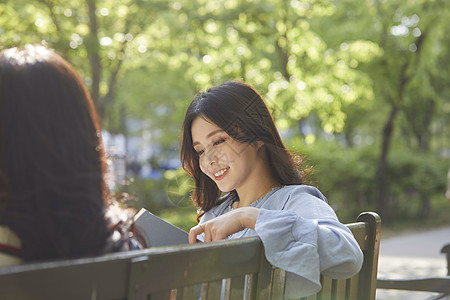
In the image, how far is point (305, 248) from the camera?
1660mm

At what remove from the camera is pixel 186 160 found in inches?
99.7

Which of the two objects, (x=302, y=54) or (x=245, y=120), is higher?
(x=302, y=54)

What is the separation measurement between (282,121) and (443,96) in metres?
10.7

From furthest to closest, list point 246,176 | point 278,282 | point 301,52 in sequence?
point 301,52, point 246,176, point 278,282

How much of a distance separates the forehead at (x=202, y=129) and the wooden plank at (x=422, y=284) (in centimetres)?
126

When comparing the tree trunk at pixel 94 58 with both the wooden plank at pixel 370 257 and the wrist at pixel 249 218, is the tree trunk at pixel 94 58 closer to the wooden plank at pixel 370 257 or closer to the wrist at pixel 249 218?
the wooden plank at pixel 370 257

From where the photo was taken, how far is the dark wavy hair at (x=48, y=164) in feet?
3.92

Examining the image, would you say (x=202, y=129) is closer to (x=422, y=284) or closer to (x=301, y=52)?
(x=422, y=284)

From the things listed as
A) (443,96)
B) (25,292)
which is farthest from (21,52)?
(443,96)

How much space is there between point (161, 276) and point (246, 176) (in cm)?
108

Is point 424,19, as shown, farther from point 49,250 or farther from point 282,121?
point 49,250

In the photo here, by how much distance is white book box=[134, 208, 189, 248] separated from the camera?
2.03 metres

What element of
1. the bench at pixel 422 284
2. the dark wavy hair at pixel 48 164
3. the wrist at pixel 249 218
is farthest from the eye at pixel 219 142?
the bench at pixel 422 284

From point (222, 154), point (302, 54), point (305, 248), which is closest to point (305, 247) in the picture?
point (305, 248)
